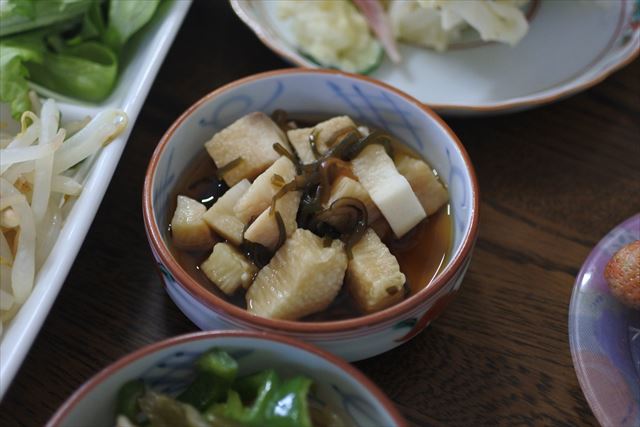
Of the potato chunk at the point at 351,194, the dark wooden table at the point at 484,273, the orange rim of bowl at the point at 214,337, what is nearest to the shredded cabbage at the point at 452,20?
the dark wooden table at the point at 484,273

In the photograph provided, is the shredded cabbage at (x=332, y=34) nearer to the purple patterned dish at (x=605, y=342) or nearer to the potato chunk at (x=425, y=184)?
the potato chunk at (x=425, y=184)

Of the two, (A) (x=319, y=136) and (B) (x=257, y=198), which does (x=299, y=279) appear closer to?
(B) (x=257, y=198)

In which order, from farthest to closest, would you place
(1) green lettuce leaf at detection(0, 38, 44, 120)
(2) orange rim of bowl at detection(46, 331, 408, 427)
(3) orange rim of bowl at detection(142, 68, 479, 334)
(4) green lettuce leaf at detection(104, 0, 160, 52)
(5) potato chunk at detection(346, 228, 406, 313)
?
1. (4) green lettuce leaf at detection(104, 0, 160, 52)
2. (1) green lettuce leaf at detection(0, 38, 44, 120)
3. (5) potato chunk at detection(346, 228, 406, 313)
4. (3) orange rim of bowl at detection(142, 68, 479, 334)
5. (2) orange rim of bowl at detection(46, 331, 408, 427)

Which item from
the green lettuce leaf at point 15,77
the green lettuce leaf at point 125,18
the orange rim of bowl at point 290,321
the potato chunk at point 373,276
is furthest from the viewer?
the green lettuce leaf at point 125,18

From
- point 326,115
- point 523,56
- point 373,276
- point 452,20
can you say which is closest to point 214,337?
point 373,276

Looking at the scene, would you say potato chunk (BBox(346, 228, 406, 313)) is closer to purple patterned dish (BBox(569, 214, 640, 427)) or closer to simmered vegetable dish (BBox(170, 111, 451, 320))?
simmered vegetable dish (BBox(170, 111, 451, 320))

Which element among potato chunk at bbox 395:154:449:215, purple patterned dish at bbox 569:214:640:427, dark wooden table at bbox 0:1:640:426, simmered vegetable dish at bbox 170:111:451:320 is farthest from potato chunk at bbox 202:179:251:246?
purple patterned dish at bbox 569:214:640:427

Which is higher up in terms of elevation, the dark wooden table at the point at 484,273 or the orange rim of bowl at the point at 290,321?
the orange rim of bowl at the point at 290,321
